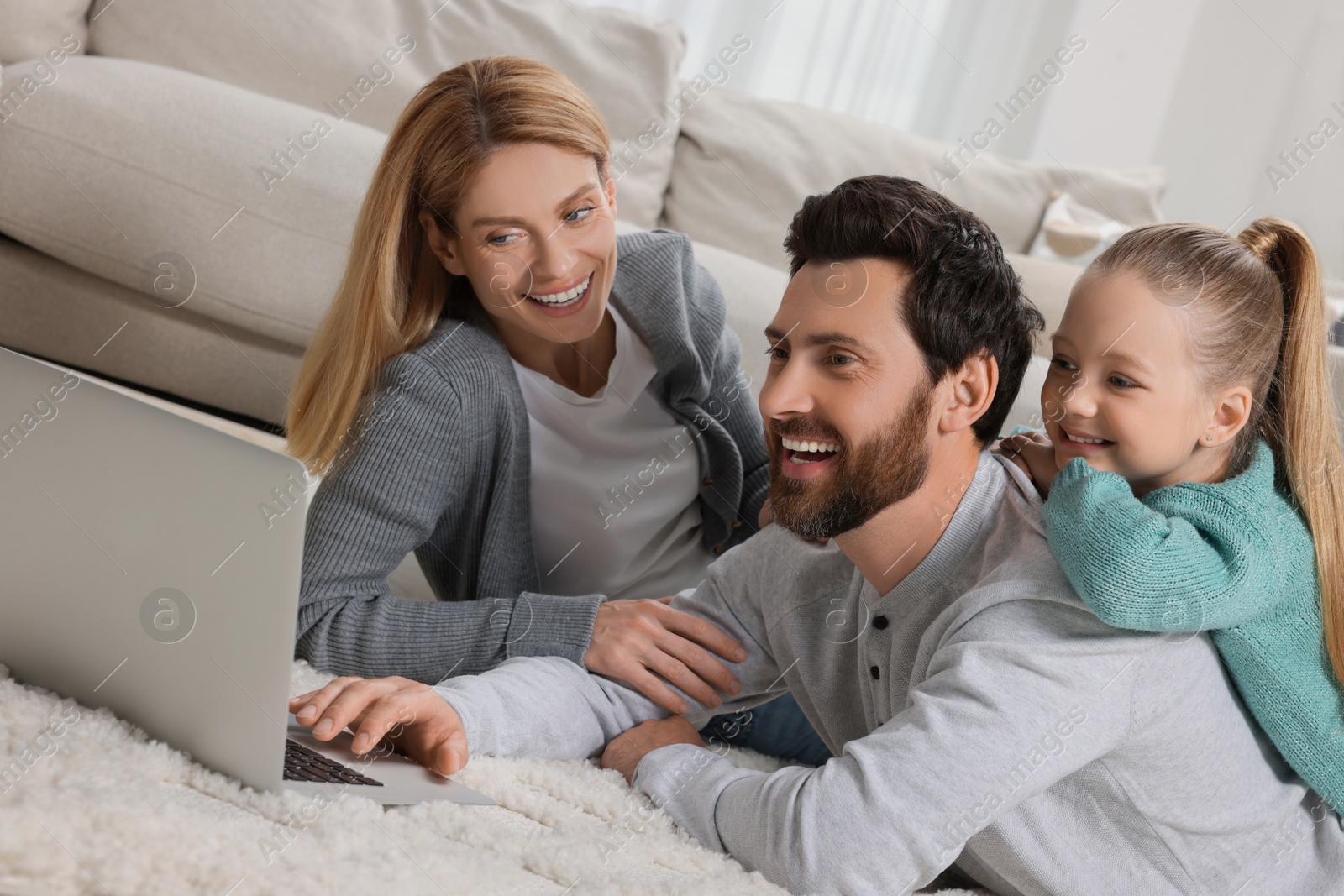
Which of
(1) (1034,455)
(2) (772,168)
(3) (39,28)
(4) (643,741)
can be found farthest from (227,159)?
(1) (1034,455)

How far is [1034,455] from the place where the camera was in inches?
43.3

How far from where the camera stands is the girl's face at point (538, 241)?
1.34 meters

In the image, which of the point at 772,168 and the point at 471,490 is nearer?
the point at 471,490

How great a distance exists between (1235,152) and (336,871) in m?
3.51

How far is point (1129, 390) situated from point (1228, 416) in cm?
10

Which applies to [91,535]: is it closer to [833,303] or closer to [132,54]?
[833,303]

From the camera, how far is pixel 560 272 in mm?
1363

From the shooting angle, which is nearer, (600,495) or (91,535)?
(91,535)

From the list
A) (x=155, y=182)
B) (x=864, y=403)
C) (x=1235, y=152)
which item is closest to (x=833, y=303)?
(x=864, y=403)

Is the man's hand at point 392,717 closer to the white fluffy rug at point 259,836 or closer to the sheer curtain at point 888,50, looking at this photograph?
the white fluffy rug at point 259,836

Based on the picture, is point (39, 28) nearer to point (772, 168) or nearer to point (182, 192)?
point (182, 192)

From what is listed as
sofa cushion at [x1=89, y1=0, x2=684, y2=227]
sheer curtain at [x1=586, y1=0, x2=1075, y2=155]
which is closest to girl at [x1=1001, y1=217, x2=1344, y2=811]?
sofa cushion at [x1=89, y1=0, x2=684, y2=227]

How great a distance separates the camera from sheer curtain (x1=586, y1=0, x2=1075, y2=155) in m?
3.06

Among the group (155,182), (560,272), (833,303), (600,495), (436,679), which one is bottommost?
(436,679)
